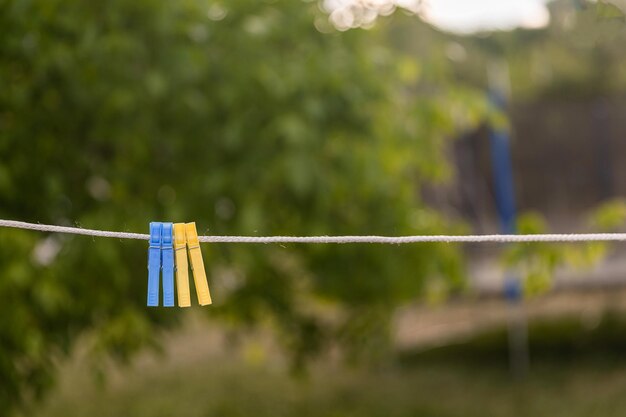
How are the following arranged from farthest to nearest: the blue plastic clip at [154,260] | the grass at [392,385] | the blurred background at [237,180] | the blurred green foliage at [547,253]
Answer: the grass at [392,385], the blurred background at [237,180], the blurred green foliage at [547,253], the blue plastic clip at [154,260]

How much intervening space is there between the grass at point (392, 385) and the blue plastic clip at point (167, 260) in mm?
3193

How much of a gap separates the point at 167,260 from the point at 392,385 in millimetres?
4342

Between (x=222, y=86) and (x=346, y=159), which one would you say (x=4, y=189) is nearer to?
(x=222, y=86)

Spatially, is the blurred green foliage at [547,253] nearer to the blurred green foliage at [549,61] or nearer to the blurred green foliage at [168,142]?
the blurred green foliage at [168,142]

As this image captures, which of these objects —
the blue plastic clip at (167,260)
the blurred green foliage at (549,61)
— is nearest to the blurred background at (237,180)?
the blue plastic clip at (167,260)

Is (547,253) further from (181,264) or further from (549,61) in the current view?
(549,61)

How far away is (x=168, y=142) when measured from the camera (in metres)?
3.59

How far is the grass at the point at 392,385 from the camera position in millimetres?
5340

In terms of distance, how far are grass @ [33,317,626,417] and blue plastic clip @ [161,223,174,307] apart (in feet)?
10.5

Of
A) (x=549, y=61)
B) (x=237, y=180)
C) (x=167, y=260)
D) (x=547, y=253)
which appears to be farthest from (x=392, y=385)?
(x=167, y=260)

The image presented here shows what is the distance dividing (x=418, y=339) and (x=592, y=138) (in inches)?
82.7

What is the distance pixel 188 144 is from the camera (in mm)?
3648

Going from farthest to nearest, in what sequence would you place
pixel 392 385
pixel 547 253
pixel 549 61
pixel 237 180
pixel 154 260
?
pixel 549 61, pixel 392 385, pixel 237 180, pixel 547 253, pixel 154 260

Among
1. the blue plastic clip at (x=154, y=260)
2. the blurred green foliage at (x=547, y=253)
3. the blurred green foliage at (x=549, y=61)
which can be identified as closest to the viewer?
the blue plastic clip at (x=154, y=260)
